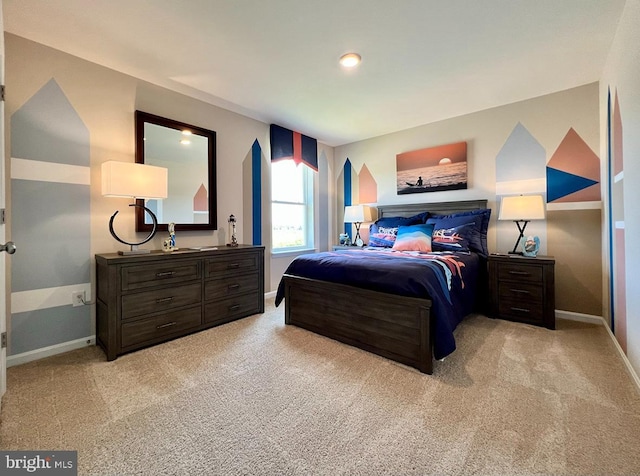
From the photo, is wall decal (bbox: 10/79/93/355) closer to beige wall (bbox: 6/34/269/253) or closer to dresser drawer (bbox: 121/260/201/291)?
beige wall (bbox: 6/34/269/253)

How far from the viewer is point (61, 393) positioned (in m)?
1.74

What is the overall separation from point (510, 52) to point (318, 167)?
9.65 feet

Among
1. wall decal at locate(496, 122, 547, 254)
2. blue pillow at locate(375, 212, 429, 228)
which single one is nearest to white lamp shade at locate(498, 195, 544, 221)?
wall decal at locate(496, 122, 547, 254)

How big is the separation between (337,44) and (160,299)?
259 centimetres

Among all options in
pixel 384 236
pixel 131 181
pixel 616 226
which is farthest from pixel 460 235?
pixel 131 181

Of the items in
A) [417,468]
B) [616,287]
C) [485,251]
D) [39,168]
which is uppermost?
[39,168]

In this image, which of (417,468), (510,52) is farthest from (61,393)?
(510,52)

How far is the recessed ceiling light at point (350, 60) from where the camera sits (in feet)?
7.77

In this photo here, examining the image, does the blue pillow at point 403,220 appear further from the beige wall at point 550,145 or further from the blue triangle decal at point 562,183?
the blue triangle decal at point 562,183

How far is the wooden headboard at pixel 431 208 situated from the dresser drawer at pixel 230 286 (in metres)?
2.28

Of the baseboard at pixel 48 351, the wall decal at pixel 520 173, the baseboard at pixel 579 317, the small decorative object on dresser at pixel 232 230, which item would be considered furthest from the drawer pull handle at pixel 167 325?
the baseboard at pixel 579 317

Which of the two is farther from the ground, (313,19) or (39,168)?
(313,19)

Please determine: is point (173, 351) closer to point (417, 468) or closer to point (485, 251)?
point (417, 468)

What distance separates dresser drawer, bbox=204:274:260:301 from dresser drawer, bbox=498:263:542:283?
105 inches
